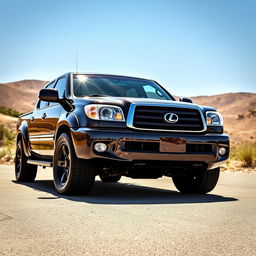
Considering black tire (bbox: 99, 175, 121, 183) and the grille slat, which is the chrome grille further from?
black tire (bbox: 99, 175, 121, 183)

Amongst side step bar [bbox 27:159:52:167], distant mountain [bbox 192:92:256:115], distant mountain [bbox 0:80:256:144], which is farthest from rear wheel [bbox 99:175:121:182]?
distant mountain [bbox 192:92:256:115]

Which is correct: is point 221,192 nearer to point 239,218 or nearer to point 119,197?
point 119,197

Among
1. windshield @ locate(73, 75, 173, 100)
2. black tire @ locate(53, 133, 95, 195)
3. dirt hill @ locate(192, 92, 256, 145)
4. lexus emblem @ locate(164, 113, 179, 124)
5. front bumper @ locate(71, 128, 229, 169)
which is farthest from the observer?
dirt hill @ locate(192, 92, 256, 145)

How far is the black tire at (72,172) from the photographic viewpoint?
285 inches

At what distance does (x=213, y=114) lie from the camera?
26.1 ft

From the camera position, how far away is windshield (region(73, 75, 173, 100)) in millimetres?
8531

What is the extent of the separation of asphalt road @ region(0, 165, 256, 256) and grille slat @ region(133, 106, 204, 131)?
1.01 m

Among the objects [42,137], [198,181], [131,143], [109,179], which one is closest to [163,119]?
[131,143]

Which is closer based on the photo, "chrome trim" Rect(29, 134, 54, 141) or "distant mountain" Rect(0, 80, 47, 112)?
"chrome trim" Rect(29, 134, 54, 141)

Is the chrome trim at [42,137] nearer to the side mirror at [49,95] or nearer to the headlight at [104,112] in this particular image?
the side mirror at [49,95]

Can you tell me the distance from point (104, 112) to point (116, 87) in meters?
1.70

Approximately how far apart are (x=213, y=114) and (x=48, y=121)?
9.03 ft

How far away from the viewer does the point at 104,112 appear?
23.9ft

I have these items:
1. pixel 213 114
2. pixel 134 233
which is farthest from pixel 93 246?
pixel 213 114
